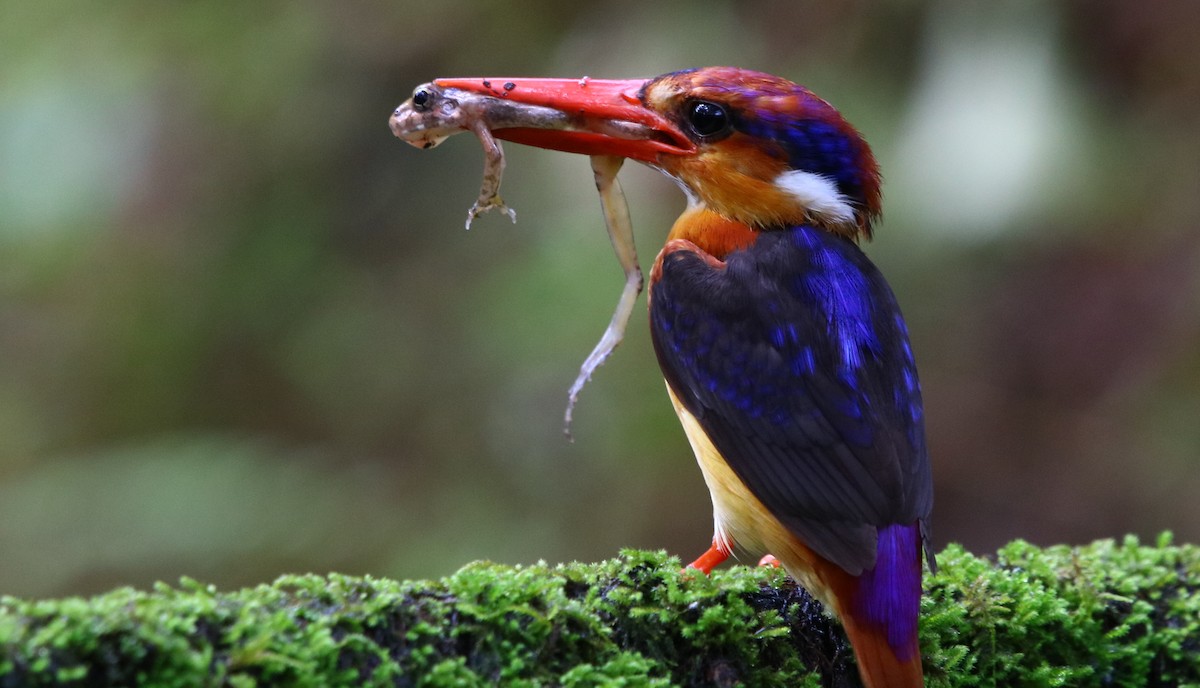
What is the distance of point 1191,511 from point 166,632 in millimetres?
4984

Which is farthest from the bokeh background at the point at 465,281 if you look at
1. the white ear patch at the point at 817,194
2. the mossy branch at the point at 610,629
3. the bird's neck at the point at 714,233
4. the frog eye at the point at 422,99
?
the mossy branch at the point at 610,629

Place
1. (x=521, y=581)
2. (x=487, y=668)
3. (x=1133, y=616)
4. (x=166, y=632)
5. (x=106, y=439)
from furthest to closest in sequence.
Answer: (x=106, y=439)
(x=1133, y=616)
(x=521, y=581)
(x=487, y=668)
(x=166, y=632)

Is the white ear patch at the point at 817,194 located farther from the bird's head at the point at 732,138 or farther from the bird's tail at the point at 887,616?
the bird's tail at the point at 887,616

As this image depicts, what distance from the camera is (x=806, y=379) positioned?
263cm

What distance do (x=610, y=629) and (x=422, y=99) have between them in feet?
4.69

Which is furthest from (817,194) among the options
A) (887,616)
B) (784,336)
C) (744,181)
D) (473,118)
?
(887,616)

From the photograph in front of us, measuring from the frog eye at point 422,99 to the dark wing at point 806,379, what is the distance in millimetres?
704

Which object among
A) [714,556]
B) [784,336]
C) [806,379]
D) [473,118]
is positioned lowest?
[714,556]

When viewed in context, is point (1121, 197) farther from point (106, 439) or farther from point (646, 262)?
point (106, 439)

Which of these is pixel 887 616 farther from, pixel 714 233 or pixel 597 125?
pixel 597 125

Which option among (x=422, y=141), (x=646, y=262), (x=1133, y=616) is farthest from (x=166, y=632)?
(x=646, y=262)

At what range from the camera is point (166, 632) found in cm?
169

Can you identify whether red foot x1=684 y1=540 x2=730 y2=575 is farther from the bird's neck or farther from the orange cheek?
the orange cheek

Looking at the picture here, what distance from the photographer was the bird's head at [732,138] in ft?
9.83
